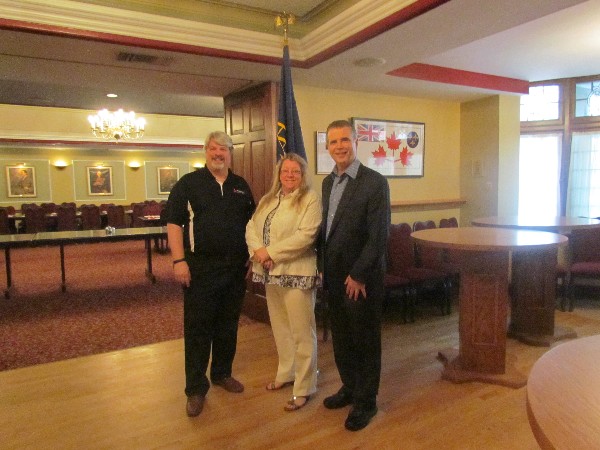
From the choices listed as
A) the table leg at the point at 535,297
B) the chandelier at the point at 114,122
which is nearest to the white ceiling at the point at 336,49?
the table leg at the point at 535,297

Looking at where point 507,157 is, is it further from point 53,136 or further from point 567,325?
point 53,136

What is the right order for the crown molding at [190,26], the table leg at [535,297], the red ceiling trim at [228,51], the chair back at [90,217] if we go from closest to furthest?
the red ceiling trim at [228,51]
the crown molding at [190,26]
the table leg at [535,297]
the chair back at [90,217]

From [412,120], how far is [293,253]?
346 centimetres

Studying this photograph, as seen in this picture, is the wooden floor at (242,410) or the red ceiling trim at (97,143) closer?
the wooden floor at (242,410)

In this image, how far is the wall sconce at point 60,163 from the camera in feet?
39.8

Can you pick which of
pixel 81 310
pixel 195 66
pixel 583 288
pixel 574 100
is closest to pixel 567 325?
pixel 583 288

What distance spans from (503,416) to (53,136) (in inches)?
423

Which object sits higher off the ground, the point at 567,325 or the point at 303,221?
the point at 303,221

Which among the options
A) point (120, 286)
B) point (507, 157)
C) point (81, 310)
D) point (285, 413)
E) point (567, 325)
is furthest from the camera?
point (120, 286)

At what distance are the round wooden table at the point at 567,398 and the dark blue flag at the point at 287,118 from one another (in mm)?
2607

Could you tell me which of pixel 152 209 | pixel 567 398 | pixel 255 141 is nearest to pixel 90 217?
pixel 152 209

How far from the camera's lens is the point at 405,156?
205 inches

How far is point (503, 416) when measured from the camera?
244 cm

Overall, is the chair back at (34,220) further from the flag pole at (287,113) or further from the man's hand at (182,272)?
the man's hand at (182,272)
